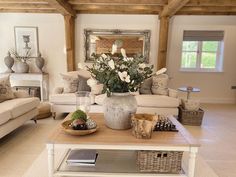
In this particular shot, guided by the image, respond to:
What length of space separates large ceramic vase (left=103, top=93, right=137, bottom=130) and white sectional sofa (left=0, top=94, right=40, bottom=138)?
4.90ft

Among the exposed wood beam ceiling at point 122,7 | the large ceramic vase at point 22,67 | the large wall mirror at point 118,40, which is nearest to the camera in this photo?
the exposed wood beam ceiling at point 122,7

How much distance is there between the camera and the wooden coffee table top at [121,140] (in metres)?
1.76

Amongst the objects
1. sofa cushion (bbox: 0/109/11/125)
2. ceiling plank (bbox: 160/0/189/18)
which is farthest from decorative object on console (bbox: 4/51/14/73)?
ceiling plank (bbox: 160/0/189/18)

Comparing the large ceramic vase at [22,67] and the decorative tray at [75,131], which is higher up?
the large ceramic vase at [22,67]

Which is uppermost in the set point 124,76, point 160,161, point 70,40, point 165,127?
point 70,40

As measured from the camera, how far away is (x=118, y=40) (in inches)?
213

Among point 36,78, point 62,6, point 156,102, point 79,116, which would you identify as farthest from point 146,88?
point 36,78

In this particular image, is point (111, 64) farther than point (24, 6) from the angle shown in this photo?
No

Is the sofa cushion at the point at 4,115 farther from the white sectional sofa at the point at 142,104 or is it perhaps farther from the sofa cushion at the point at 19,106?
the white sectional sofa at the point at 142,104

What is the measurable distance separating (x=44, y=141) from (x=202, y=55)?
460 centimetres

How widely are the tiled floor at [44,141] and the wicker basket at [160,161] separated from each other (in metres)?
0.69

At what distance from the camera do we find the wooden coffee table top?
1.76 m

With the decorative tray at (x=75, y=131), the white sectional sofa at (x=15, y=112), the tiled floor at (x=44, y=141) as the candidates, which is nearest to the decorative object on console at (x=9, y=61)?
the white sectional sofa at (x=15, y=112)

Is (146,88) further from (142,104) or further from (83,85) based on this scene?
(83,85)
